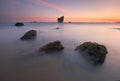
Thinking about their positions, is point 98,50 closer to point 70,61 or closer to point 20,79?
point 70,61

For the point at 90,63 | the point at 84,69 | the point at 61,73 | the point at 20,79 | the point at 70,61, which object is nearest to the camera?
the point at 20,79

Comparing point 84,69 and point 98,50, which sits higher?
point 98,50

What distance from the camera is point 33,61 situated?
293 inches

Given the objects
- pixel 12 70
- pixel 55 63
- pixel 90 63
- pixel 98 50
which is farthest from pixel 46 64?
pixel 98 50

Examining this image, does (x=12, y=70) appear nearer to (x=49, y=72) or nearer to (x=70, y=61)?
(x=49, y=72)

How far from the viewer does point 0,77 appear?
5332 millimetres

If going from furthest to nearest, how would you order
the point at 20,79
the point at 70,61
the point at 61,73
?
the point at 70,61 < the point at 61,73 < the point at 20,79

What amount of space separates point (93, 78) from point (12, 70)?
10.9ft

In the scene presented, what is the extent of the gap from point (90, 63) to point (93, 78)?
151 cm

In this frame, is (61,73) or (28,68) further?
(28,68)

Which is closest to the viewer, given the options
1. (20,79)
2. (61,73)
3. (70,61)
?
(20,79)

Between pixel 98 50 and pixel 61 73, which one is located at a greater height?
pixel 98 50

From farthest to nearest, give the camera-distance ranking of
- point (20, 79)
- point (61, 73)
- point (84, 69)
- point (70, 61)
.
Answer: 1. point (70, 61)
2. point (84, 69)
3. point (61, 73)
4. point (20, 79)

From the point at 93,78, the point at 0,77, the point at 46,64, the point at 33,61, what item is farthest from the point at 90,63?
the point at 0,77
